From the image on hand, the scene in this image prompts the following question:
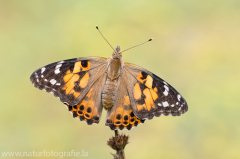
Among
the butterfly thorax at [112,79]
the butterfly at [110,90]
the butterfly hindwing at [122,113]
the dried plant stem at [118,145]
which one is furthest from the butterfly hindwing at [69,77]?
the dried plant stem at [118,145]

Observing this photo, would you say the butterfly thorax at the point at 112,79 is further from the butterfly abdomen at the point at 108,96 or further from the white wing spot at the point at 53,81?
the white wing spot at the point at 53,81

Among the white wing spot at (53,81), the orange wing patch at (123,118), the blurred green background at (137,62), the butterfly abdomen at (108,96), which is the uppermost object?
the blurred green background at (137,62)

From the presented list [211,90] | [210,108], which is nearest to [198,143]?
[210,108]

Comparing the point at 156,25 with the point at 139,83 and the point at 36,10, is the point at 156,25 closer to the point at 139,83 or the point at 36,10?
the point at 36,10

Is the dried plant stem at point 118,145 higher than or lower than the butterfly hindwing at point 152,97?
lower

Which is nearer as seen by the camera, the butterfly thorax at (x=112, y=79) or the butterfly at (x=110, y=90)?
the butterfly at (x=110, y=90)

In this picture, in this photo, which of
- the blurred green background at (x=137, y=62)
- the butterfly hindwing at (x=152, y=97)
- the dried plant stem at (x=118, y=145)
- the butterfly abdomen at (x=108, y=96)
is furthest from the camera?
the blurred green background at (x=137, y=62)

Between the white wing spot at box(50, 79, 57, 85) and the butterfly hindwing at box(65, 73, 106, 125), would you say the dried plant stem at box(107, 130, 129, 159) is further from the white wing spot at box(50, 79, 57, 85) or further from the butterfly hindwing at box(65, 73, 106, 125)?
the white wing spot at box(50, 79, 57, 85)

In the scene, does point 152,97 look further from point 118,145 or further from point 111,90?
point 118,145

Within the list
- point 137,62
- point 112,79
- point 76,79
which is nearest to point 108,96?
point 112,79
